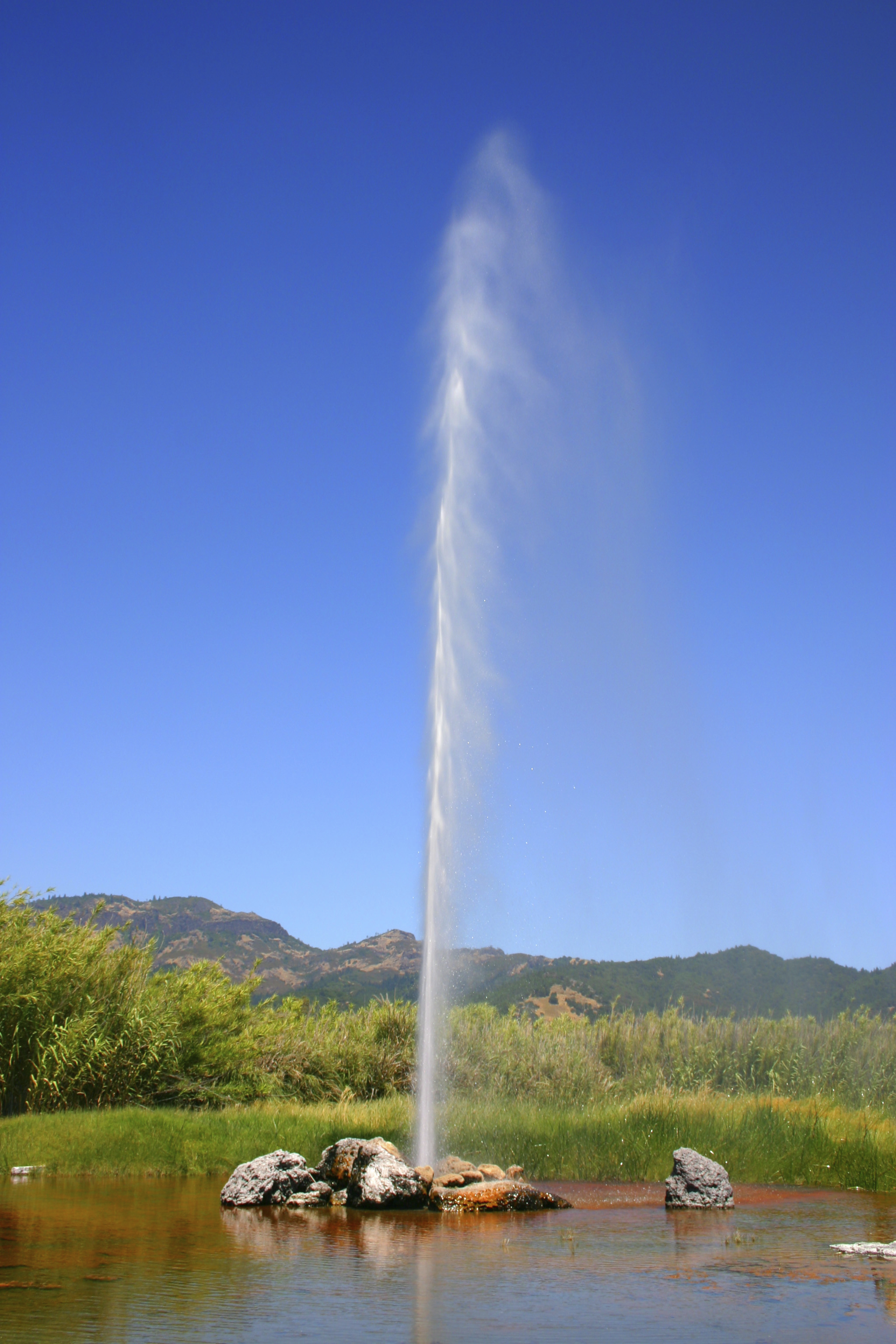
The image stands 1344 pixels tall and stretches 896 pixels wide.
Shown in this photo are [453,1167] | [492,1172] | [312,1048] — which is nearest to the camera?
[492,1172]

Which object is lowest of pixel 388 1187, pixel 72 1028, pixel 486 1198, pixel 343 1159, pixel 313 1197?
pixel 313 1197

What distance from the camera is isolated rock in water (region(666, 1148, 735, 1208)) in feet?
35.6

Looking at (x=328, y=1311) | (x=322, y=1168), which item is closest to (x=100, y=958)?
(x=322, y=1168)

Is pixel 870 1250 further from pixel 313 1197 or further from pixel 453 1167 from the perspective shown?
pixel 313 1197

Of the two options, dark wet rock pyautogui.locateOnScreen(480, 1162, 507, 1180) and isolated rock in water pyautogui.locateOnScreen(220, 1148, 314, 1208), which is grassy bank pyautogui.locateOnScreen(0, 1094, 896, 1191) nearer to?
dark wet rock pyautogui.locateOnScreen(480, 1162, 507, 1180)

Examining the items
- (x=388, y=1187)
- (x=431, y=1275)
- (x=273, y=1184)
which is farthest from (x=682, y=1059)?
(x=431, y=1275)

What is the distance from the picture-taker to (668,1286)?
6.62 m

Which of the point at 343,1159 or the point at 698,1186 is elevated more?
the point at 343,1159

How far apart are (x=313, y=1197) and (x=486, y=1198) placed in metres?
1.97

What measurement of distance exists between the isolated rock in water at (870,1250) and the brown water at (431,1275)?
0.42 feet

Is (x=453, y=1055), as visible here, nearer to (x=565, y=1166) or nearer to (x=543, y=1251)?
(x=565, y=1166)

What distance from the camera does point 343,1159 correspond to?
1105 cm

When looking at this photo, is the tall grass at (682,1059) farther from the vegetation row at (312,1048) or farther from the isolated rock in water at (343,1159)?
the isolated rock in water at (343,1159)

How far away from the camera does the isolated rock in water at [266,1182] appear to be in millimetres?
10562
